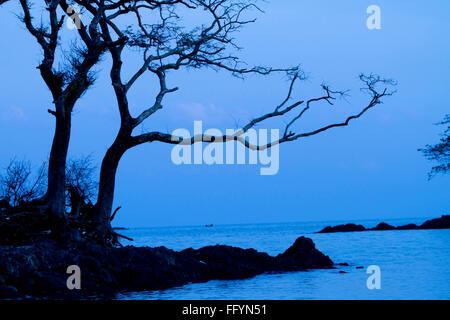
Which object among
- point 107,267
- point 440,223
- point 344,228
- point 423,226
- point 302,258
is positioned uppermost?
point 440,223

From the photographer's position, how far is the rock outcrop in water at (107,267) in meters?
9.91

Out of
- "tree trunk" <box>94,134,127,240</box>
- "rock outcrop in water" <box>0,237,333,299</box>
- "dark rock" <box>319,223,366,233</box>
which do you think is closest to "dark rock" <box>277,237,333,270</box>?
"rock outcrop in water" <box>0,237,333,299</box>

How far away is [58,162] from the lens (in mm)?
12625

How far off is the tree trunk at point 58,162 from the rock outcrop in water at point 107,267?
971mm

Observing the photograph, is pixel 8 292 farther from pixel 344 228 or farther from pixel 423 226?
pixel 344 228

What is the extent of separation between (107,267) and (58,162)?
106 inches

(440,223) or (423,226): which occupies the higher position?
(440,223)

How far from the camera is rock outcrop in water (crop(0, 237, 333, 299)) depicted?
32.5ft

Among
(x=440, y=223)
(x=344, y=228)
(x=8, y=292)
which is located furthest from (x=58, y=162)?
(x=344, y=228)

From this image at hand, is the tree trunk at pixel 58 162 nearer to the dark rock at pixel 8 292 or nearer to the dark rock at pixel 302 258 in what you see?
the dark rock at pixel 8 292

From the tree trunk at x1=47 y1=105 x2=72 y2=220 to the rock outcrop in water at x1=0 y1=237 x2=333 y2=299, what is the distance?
0.97 metres

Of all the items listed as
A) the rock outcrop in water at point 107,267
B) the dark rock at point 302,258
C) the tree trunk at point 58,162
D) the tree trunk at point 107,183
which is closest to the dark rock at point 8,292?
the rock outcrop in water at point 107,267

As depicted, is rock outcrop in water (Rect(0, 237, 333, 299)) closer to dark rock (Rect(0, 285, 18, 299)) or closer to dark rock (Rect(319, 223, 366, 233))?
dark rock (Rect(0, 285, 18, 299))
